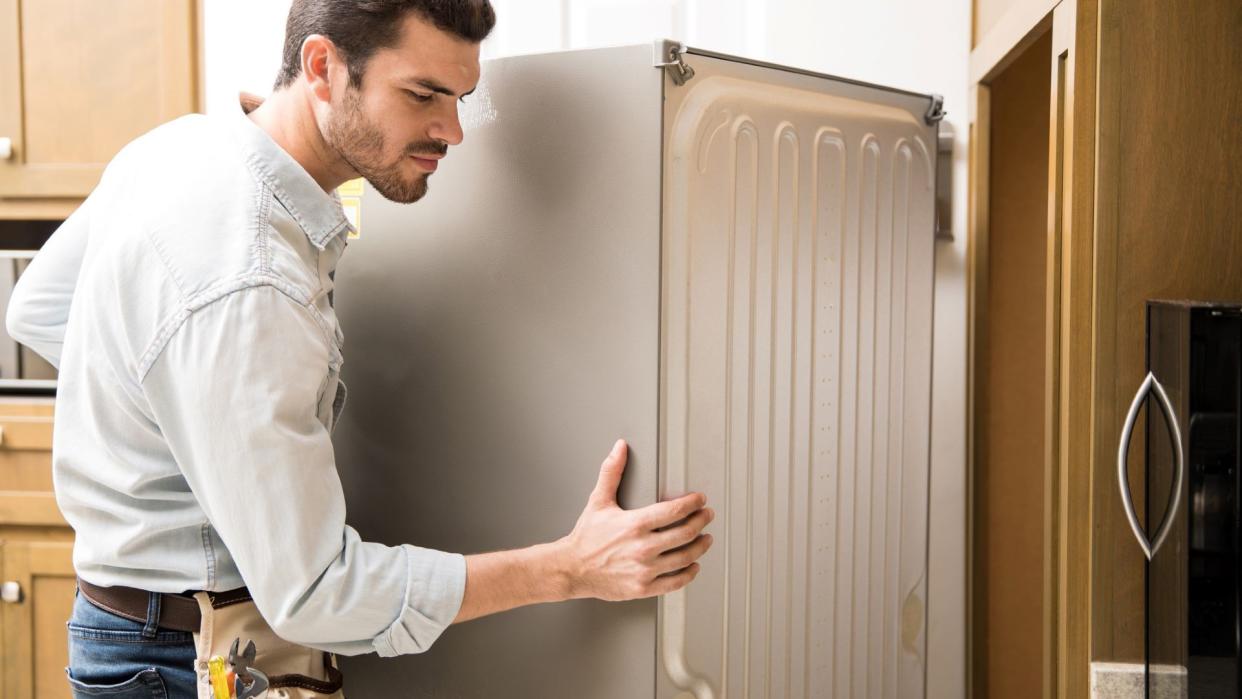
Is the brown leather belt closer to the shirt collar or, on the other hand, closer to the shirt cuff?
the shirt cuff

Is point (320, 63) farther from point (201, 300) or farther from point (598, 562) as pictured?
point (598, 562)

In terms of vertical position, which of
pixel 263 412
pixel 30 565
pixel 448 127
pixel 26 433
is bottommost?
pixel 30 565

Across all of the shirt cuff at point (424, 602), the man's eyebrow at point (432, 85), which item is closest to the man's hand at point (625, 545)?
the shirt cuff at point (424, 602)

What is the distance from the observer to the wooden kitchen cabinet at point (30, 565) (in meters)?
1.85

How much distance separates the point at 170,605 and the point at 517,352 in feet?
1.46

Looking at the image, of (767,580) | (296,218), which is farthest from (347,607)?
(767,580)

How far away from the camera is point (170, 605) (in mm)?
1026

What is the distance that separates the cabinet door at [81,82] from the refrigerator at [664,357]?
857mm

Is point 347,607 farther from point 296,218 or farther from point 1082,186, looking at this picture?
point 1082,186

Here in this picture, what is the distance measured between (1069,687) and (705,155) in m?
0.68

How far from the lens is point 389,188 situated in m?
1.10

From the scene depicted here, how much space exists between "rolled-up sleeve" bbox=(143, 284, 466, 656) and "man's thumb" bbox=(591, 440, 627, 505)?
19 cm

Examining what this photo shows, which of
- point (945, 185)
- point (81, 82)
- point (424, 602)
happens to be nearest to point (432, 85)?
point (424, 602)

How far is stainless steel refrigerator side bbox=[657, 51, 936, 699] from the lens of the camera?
1.10 meters
